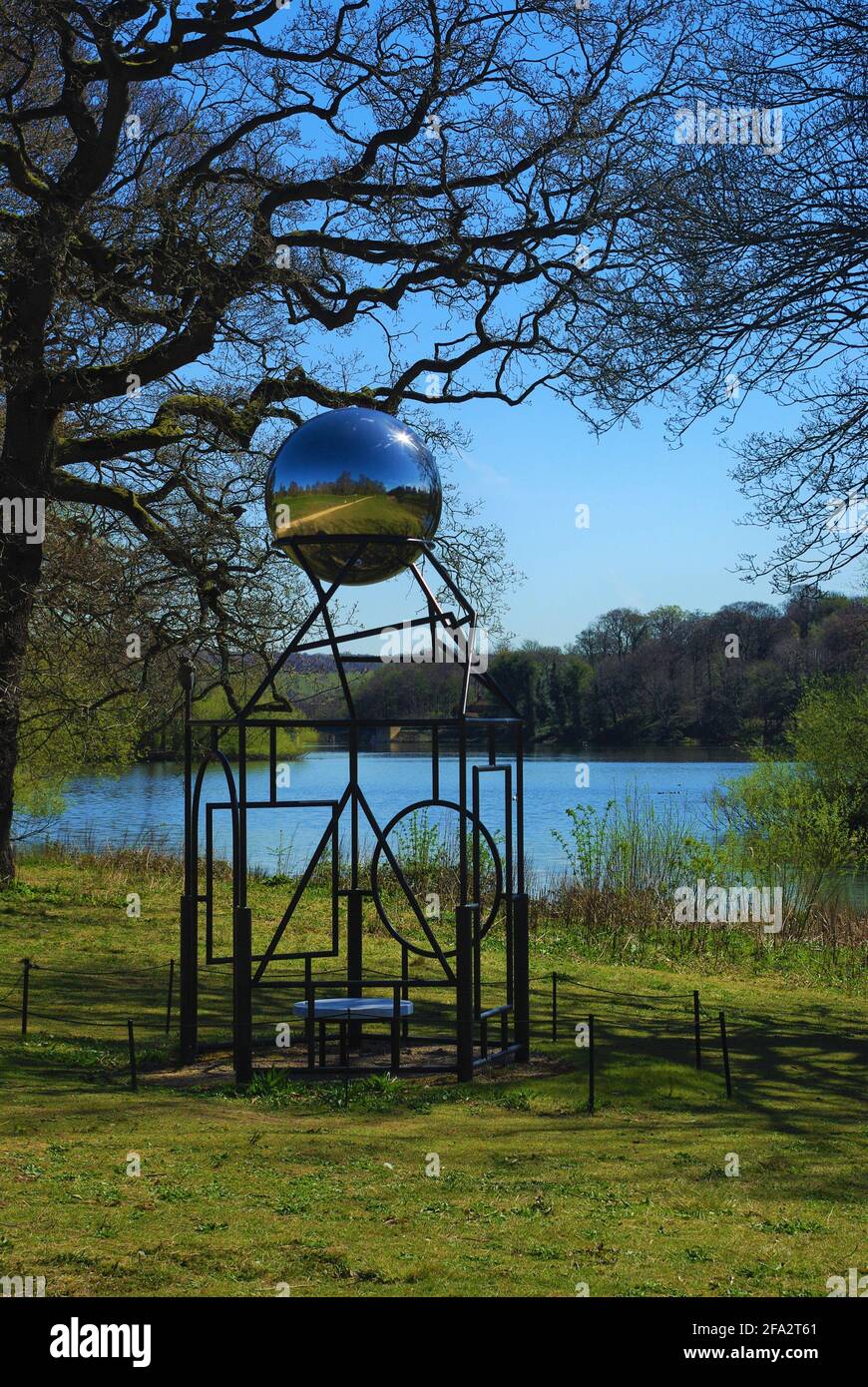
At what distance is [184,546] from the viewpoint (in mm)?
15562

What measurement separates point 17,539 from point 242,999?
352 inches

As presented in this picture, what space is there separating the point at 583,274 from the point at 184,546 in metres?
5.67

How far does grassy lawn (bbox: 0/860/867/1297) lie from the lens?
4.69 meters

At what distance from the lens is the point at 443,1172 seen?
237 inches

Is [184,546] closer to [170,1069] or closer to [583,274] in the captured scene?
[583,274]

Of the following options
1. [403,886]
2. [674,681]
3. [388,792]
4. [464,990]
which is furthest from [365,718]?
[674,681]

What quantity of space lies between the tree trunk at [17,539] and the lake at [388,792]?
785 cm

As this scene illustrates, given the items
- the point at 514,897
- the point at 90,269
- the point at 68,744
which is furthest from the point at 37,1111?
the point at 68,744

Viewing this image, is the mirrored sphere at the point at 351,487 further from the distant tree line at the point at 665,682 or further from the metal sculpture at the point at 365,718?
the distant tree line at the point at 665,682

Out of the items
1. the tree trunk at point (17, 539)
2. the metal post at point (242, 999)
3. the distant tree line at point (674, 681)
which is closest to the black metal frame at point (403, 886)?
the metal post at point (242, 999)

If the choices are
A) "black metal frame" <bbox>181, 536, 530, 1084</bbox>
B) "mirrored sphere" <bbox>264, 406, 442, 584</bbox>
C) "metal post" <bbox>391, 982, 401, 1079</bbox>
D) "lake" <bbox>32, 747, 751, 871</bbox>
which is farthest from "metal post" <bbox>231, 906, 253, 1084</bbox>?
"lake" <bbox>32, 747, 751, 871</bbox>

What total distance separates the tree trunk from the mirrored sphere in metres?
6.73

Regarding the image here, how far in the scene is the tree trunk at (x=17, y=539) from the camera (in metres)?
14.8

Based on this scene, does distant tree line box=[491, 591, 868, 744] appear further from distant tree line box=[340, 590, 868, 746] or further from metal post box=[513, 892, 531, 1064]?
metal post box=[513, 892, 531, 1064]
